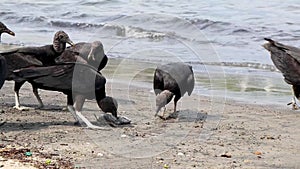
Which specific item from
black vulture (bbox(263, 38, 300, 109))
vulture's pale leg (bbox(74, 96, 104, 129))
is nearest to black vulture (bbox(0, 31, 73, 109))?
vulture's pale leg (bbox(74, 96, 104, 129))

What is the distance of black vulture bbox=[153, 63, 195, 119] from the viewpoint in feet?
20.4

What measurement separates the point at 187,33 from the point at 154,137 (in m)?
7.55

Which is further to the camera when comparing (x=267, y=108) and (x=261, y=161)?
(x=267, y=108)

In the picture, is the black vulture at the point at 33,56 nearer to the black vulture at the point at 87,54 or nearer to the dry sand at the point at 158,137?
the black vulture at the point at 87,54

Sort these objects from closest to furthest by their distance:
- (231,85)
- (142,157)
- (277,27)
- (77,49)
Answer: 1. (142,157)
2. (77,49)
3. (231,85)
4. (277,27)

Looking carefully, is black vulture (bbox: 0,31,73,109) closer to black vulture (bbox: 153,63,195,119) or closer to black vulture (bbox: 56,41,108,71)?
black vulture (bbox: 56,41,108,71)

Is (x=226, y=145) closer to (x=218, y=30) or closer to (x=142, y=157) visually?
(x=142, y=157)

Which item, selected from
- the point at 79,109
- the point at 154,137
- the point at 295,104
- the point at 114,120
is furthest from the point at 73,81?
the point at 295,104

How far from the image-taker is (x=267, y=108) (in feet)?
24.3

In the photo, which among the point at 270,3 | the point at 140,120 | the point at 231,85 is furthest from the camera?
the point at 270,3

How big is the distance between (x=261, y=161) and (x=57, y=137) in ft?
5.68

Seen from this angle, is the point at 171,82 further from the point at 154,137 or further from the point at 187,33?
the point at 187,33

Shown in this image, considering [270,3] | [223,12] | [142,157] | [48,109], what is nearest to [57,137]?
[142,157]

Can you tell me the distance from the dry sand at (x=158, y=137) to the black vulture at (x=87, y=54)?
528 mm
